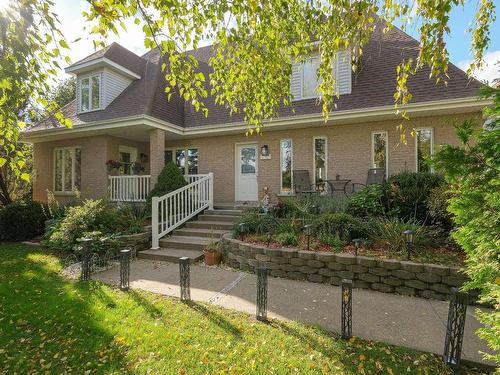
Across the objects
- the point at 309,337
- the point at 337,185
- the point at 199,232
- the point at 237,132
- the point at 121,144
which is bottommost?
the point at 309,337

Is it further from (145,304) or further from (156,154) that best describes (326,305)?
(156,154)

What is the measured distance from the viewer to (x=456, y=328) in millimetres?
2852

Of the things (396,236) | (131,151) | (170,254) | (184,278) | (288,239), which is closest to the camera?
(184,278)

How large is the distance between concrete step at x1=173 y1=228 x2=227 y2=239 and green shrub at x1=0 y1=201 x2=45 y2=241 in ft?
16.1

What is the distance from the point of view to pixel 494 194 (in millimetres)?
2395

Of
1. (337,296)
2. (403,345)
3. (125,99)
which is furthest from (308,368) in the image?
(125,99)

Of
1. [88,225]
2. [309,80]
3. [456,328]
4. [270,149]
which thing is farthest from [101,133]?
[456,328]

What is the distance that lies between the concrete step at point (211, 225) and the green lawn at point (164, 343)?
3697 mm

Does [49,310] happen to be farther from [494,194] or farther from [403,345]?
[494,194]

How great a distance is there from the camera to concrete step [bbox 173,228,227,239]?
773 centimetres

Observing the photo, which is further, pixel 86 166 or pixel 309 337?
pixel 86 166

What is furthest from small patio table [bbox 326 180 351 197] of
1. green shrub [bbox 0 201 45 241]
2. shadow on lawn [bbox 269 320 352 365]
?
green shrub [bbox 0 201 45 241]

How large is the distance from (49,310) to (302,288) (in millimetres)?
3915

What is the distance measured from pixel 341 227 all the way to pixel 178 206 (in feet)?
15.6
